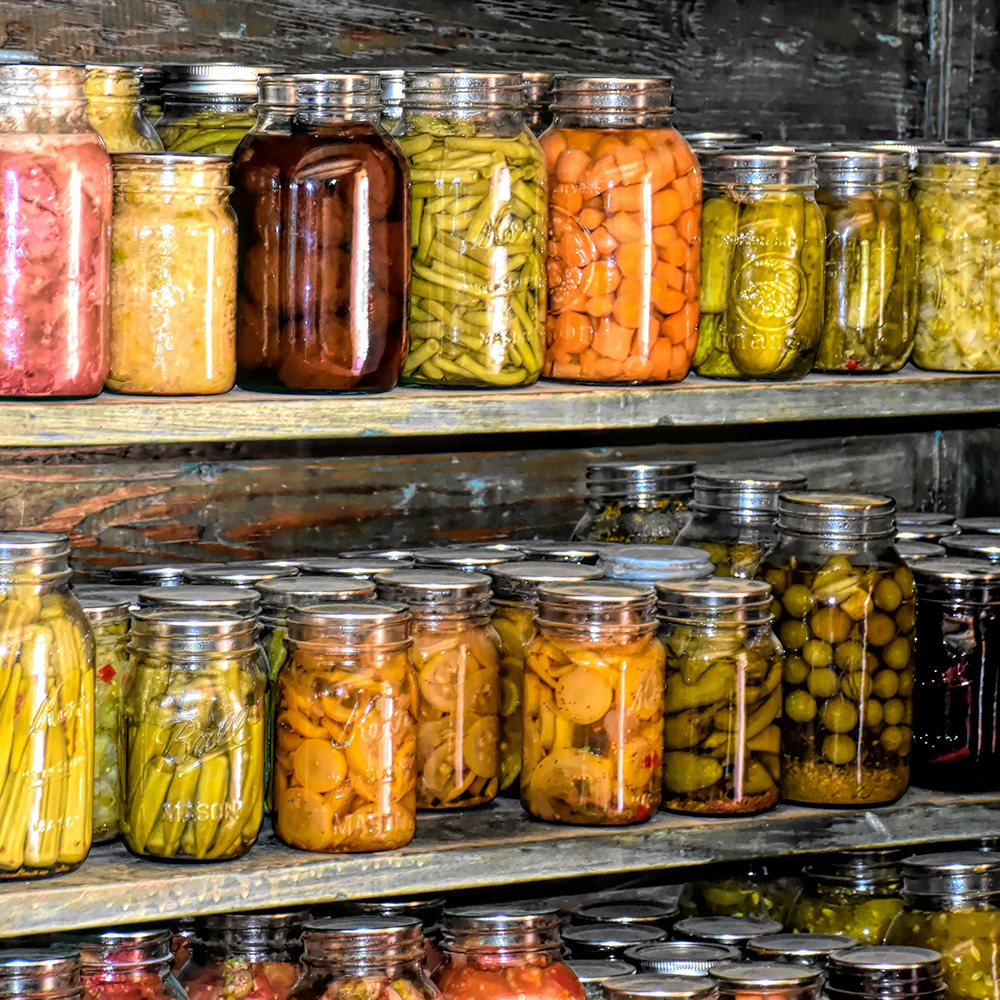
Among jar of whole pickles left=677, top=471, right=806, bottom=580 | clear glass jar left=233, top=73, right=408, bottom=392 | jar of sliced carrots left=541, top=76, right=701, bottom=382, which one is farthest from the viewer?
jar of whole pickles left=677, top=471, right=806, bottom=580

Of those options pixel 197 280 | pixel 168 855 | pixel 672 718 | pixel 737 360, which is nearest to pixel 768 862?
pixel 672 718

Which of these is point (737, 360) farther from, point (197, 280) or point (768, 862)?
point (768, 862)

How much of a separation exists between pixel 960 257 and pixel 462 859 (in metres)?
0.78

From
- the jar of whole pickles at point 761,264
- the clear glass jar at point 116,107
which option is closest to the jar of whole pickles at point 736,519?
the jar of whole pickles at point 761,264

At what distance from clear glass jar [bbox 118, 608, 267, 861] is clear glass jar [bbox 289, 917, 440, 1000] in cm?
11

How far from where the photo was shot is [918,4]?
229cm

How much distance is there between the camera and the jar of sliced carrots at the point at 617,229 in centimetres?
162

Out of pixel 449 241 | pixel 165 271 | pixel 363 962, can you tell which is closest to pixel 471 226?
pixel 449 241

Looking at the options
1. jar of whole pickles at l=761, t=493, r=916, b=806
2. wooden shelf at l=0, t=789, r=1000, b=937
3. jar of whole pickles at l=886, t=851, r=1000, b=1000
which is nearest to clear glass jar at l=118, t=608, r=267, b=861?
wooden shelf at l=0, t=789, r=1000, b=937

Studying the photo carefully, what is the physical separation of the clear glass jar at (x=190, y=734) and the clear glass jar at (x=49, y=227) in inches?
8.7

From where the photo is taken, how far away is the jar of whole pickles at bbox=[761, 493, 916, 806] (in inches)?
68.3

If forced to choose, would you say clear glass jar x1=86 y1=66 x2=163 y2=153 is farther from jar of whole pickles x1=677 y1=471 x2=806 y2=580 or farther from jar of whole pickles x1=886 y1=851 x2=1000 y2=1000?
jar of whole pickles x1=886 y1=851 x2=1000 y2=1000

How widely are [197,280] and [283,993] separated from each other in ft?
2.11

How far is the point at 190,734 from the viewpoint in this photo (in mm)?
1479
